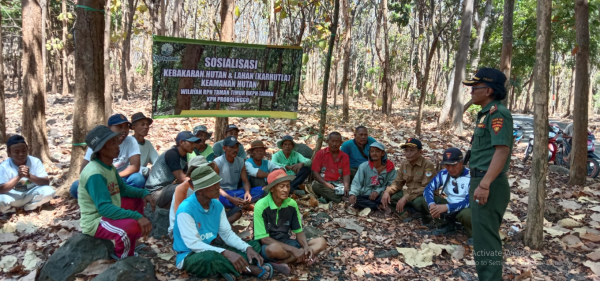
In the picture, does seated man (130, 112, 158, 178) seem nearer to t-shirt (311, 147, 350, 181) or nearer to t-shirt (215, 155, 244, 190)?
t-shirt (215, 155, 244, 190)

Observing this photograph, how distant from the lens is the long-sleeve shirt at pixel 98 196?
10.7ft

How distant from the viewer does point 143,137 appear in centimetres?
525

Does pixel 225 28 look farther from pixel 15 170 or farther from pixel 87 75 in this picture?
pixel 15 170

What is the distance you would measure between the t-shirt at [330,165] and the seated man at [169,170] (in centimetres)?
204

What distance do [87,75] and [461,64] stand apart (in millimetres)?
9988

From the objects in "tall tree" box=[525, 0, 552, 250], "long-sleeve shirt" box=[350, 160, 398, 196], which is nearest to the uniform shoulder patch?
"tall tree" box=[525, 0, 552, 250]

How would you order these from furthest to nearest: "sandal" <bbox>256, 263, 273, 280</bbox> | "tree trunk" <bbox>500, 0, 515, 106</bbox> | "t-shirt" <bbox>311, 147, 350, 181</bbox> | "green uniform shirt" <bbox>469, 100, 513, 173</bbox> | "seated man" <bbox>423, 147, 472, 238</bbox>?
"tree trunk" <bbox>500, 0, 515, 106</bbox> → "t-shirt" <bbox>311, 147, 350, 181</bbox> → "seated man" <bbox>423, 147, 472, 238</bbox> → "sandal" <bbox>256, 263, 273, 280</bbox> → "green uniform shirt" <bbox>469, 100, 513, 173</bbox>

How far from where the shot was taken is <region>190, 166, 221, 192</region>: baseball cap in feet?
11.0

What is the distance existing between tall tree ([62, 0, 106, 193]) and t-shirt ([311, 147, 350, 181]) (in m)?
3.24

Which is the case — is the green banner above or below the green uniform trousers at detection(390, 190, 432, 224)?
above

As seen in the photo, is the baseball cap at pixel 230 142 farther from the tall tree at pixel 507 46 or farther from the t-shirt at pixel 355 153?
the tall tree at pixel 507 46

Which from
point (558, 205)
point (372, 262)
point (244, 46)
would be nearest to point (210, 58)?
point (244, 46)

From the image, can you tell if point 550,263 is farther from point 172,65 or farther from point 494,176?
point 172,65

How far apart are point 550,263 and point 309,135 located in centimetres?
603
